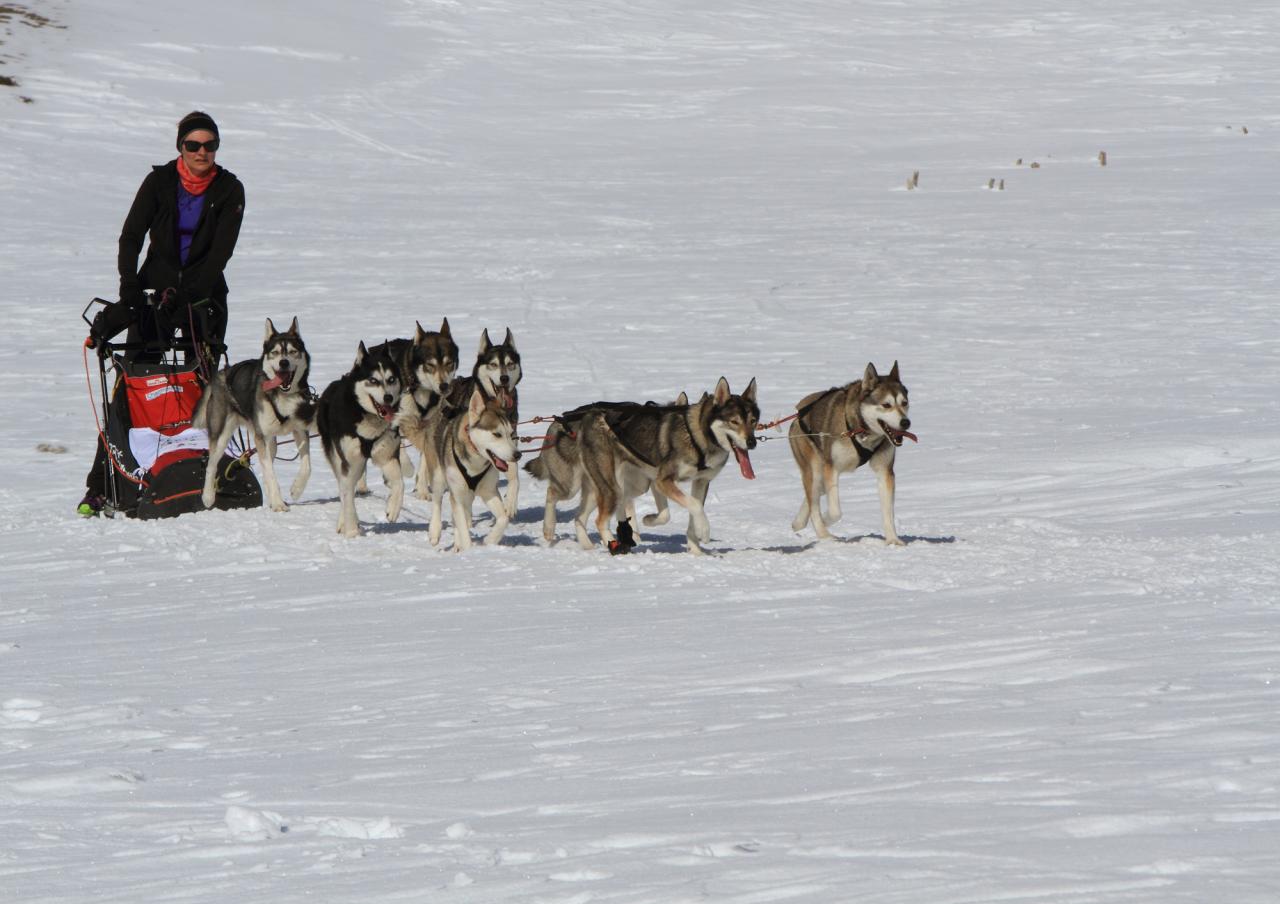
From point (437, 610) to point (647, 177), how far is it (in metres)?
19.5

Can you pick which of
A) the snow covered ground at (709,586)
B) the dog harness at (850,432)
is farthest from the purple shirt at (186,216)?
the dog harness at (850,432)

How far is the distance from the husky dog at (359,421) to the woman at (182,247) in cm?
91

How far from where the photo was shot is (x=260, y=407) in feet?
28.2

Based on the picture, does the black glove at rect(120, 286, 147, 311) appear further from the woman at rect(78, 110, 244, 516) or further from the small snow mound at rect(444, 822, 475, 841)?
the small snow mound at rect(444, 822, 475, 841)

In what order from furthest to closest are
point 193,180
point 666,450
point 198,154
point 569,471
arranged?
point 193,180 < point 198,154 < point 569,471 < point 666,450

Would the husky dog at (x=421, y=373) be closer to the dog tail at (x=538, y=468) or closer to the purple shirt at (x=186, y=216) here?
the dog tail at (x=538, y=468)

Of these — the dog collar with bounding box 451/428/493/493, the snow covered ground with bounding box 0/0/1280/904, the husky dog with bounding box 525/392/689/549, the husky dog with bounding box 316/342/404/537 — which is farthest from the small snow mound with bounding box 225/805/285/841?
the husky dog with bounding box 316/342/404/537

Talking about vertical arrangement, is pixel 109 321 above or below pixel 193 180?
below

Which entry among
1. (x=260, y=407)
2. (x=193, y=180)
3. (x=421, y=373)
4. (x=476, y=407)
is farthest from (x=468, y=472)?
(x=193, y=180)

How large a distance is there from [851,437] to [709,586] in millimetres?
1434

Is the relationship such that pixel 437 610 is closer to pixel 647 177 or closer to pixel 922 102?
pixel 647 177

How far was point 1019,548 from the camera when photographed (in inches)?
281

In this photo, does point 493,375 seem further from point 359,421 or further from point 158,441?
point 158,441

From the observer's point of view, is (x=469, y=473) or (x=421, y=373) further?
(x=421, y=373)
